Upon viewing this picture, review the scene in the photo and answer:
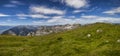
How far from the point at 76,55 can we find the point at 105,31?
8744cm

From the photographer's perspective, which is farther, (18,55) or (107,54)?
(18,55)

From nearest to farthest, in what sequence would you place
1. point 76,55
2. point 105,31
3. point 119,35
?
point 76,55 < point 119,35 < point 105,31

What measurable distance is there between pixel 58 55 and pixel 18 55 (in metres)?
23.6

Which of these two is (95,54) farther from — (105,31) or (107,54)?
(105,31)

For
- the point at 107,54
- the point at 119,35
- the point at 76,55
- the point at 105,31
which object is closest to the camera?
the point at 107,54

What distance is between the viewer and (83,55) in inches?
3543

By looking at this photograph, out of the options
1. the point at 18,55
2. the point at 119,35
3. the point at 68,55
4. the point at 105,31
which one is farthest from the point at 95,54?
the point at 105,31

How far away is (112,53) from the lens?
287 ft

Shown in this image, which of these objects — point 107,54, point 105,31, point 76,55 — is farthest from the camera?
point 105,31

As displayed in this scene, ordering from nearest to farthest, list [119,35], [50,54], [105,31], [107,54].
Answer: [107,54] → [50,54] → [119,35] → [105,31]

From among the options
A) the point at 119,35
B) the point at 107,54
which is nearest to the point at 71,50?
the point at 107,54

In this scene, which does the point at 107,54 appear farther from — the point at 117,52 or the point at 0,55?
the point at 0,55

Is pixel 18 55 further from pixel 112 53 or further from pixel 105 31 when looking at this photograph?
pixel 105 31

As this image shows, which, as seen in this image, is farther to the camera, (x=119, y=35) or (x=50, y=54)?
(x=119, y=35)
